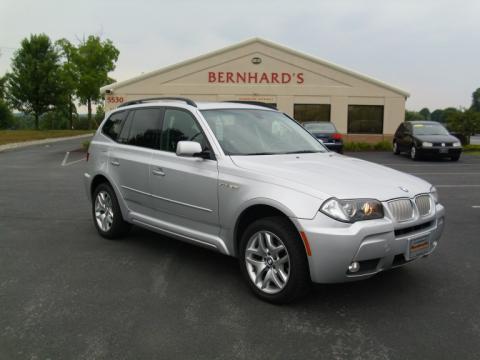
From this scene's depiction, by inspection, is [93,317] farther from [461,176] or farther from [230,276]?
[461,176]

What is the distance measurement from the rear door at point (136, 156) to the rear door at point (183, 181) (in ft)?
0.50

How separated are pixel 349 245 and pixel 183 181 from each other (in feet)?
6.24

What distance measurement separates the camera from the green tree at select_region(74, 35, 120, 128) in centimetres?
5297

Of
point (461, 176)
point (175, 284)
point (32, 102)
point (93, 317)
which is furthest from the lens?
point (32, 102)

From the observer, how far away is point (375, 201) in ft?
12.5

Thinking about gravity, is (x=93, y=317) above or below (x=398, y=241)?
below

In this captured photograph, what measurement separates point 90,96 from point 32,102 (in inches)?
239

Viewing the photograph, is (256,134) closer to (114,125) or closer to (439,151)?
(114,125)

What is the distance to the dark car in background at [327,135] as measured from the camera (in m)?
18.8

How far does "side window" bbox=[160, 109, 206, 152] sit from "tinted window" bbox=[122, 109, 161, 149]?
15 centimetres

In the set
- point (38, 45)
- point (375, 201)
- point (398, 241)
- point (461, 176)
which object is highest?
point (38, 45)

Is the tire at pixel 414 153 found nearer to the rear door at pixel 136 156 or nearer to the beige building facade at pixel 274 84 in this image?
the beige building facade at pixel 274 84

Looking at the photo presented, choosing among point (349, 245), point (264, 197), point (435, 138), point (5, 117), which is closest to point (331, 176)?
point (264, 197)

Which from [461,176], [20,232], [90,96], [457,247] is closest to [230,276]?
[457,247]
